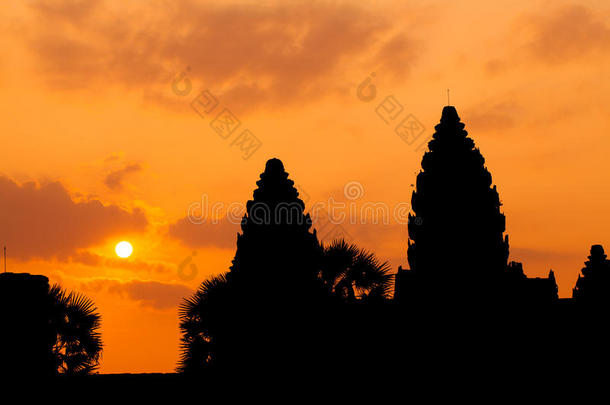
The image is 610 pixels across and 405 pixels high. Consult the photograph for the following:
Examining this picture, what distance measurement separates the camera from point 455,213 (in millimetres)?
55469

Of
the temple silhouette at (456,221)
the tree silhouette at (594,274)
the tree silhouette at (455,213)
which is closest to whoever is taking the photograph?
the tree silhouette at (594,274)

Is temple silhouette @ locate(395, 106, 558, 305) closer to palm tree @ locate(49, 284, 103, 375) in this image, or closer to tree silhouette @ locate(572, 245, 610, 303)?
tree silhouette @ locate(572, 245, 610, 303)

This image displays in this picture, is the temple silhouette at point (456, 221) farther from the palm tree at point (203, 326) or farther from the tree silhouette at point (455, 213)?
the palm tree at point (203, 326)

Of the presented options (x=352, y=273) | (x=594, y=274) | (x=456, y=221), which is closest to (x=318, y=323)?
(x=352, y=273)

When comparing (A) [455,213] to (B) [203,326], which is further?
(A) [455,213]

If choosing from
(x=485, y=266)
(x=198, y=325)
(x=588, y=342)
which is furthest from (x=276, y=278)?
(x=485, y=266)

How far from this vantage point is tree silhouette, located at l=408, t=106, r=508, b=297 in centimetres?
5400

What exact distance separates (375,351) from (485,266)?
26838 mm

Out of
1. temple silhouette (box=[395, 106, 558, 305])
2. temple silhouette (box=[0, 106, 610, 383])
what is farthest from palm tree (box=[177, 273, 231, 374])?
temple silhouette (box=[395, 106, 558, 305])

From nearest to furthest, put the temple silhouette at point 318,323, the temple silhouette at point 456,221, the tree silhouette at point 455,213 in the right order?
1. the temple silhouette at point 318,323
2. the temple silhouette at point 456,221
3. the tree silhouette at point 455,213

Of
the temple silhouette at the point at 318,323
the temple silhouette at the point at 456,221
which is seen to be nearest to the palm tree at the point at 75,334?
the temple silhouette at the point at 318,323

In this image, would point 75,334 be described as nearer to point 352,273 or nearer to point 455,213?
point 352,273

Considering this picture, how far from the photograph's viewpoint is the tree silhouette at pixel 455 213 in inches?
2126

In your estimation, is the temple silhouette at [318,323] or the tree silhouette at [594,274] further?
the tree silhouette at [594,274]
